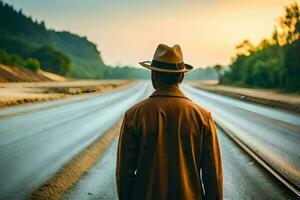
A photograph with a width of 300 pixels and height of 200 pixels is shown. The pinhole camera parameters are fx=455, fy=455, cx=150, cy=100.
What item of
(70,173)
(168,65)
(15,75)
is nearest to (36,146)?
(70,173)

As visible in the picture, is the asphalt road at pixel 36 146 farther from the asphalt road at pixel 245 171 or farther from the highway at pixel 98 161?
the asphalt road at pixel 245 171

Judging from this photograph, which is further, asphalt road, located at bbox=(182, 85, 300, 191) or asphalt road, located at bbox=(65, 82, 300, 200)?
asphalt road, located at bbox=(182, 85, 300, 191)

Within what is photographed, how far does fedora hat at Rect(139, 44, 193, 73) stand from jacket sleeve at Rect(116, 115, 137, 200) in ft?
1.50

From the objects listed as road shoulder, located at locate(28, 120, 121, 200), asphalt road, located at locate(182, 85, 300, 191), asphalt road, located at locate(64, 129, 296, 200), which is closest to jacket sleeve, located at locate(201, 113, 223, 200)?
asphalt road, located at locate(64, 129, 296, 200)

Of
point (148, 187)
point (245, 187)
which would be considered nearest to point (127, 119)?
point (148, 187)

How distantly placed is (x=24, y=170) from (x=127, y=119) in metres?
6.11

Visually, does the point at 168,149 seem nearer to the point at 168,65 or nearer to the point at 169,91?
the point at 169,91

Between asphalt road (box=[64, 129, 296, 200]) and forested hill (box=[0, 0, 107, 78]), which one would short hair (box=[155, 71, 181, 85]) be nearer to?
asphalt road (box=[64, 129, 296, 200])

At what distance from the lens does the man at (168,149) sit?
10.3 ft

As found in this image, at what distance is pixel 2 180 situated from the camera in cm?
791

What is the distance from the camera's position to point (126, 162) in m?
3.20

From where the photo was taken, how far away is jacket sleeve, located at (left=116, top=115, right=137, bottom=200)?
3197 millimetres

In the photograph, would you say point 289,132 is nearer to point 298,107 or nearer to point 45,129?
point 45,129

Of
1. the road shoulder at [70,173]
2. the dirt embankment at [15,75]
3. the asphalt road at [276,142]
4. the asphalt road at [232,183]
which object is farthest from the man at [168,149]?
the dirt embankment at [15,75]
